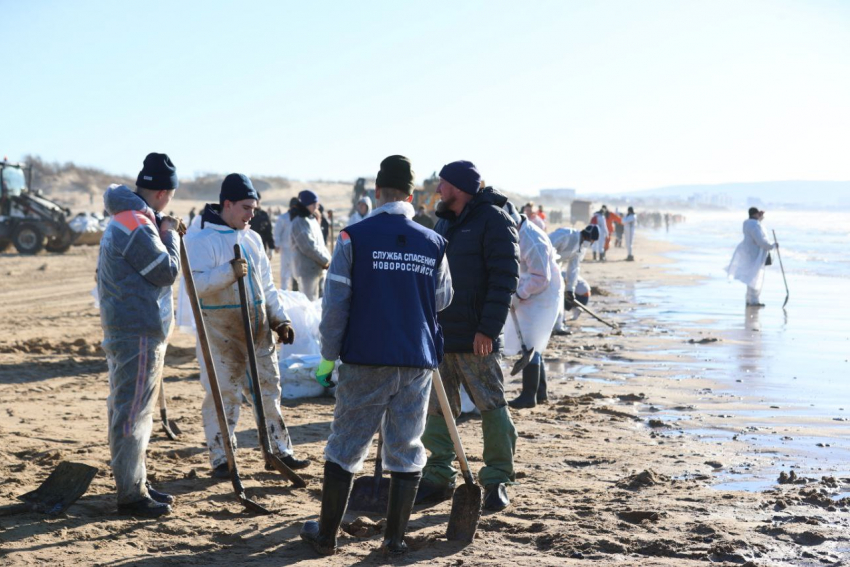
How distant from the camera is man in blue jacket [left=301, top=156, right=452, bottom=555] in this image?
4309mm

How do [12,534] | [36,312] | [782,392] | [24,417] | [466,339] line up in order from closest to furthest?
[12,534]
[466,339]
[24,417]
[782,392]
[36,312]

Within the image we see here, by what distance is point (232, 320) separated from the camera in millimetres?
5930

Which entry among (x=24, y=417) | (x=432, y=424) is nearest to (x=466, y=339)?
(x=432, y=424)

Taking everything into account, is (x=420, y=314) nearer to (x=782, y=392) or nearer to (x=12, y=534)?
(x=12, y=534)

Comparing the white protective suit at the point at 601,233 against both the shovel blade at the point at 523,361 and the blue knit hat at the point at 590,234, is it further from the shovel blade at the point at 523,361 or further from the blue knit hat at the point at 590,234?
the shovel blade at the point at 523,361

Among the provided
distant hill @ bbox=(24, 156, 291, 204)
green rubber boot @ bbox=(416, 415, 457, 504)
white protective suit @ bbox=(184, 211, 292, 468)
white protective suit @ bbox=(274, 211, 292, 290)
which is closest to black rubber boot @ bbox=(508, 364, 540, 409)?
green rubber boot @ bbox=(416, 415, 457, 504)

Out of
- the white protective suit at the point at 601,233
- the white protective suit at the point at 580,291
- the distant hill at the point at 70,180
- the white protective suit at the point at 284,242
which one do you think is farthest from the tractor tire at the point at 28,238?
the distant hill at the point at 70,180

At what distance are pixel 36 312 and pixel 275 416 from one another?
10.5m

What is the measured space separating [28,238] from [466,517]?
26072 mm

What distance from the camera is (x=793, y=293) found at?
64.5 ft

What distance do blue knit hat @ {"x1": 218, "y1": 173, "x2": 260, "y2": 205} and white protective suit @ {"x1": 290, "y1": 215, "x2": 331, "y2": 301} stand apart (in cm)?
483

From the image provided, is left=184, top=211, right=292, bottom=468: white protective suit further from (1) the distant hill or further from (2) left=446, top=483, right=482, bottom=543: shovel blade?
(1) the distant hill

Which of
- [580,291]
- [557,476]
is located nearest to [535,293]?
[557,476]

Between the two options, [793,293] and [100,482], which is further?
[793,293]
